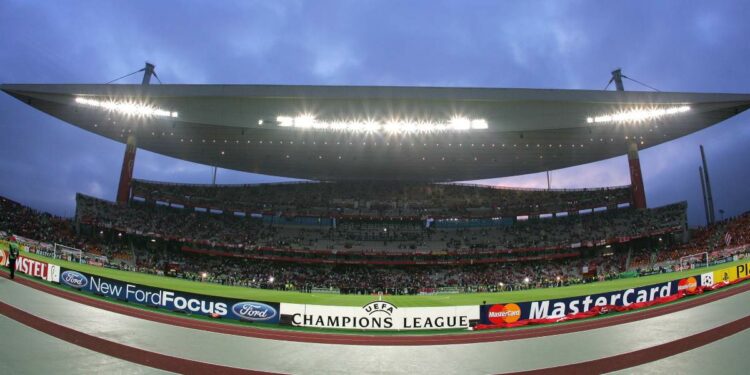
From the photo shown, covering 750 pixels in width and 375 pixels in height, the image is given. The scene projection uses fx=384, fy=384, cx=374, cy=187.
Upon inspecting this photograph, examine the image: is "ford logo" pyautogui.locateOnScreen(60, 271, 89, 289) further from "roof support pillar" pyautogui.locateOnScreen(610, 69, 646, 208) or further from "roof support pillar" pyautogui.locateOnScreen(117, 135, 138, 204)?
"roof support pillar" pyautogui.locateOnScreen(610, 69, 646, 208)

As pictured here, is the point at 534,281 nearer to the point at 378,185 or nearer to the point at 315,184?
the point at 378,185

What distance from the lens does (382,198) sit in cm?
6081

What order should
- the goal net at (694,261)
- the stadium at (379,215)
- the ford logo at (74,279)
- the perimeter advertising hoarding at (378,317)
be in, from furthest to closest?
the goal net at (694,261) → the stadium at (379,215) → the ford logo at (74,279) → the perimeter advertising hoarding at (378,317)

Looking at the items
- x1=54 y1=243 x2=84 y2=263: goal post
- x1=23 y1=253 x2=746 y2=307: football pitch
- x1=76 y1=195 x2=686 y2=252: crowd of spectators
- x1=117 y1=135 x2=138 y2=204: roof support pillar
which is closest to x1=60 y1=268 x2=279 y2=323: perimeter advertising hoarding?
x1=23 y1=253 x2=746 y2=307: football pitch

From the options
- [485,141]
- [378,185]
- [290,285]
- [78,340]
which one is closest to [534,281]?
[485,141]

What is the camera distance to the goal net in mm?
31631

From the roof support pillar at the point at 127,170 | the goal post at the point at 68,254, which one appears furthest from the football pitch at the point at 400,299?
the roof support pillar at the point at 127,170

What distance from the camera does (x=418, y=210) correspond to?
190ft

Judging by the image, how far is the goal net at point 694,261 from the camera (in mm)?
31631

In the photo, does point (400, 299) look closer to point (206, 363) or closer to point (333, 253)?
point (333, 253)

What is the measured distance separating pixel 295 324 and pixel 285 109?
89.3 ft

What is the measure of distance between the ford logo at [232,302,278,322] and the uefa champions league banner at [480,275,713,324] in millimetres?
7753

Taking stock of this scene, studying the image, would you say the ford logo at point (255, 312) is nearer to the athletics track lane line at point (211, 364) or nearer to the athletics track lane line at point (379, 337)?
the athletics track lane line at point (379, 337)

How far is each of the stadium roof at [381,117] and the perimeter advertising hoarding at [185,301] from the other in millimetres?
21966
